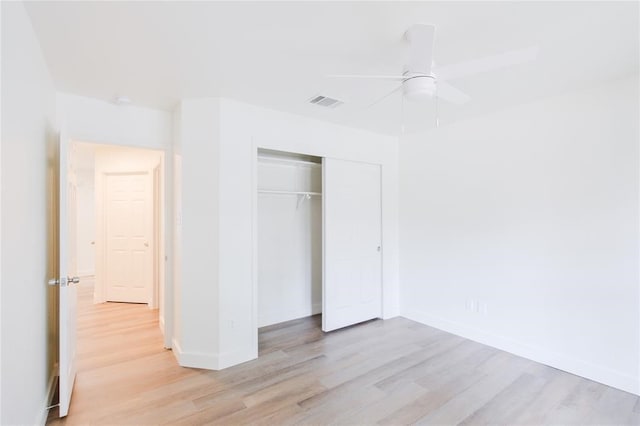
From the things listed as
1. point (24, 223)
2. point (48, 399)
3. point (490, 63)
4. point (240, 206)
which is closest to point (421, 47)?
point (490, 63)

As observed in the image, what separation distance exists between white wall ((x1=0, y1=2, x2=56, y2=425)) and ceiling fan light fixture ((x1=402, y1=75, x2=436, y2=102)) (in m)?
2.03

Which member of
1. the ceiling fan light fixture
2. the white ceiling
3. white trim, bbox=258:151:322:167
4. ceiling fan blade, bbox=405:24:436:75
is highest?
the white ceiling

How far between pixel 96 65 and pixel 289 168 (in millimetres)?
2286

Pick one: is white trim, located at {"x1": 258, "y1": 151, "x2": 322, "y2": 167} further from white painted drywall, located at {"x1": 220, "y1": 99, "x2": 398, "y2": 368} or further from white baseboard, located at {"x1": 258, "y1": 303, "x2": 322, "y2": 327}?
white baseboard, located at {"x1": 258, "y1": 303, "x2": 322, "y2": 327}

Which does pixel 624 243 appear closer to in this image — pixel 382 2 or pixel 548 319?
pixel 548 319

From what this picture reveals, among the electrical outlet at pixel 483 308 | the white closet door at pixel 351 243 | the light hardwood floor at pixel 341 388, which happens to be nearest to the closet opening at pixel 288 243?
the white closet door at pixel 351 243

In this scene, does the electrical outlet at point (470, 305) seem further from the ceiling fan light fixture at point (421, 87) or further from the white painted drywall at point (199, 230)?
the white painted drywall at point (199, 230)

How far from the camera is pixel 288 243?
4.19 metres

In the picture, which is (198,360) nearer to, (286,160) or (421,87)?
(286,160)

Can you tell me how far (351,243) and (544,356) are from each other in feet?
7.21

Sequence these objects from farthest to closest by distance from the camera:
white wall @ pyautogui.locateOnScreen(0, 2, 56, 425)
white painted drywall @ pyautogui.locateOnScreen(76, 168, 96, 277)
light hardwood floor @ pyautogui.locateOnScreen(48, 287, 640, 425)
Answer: white painted drywall @ pyautogui.locateOnScreen(76, 168, 96, 277) < light hardwood floor @ pyautogui.locateOnScreen(48, 287, 640, 425) < white wall @ pyautogui.locateOnScreen(0, 2, 56, 425)

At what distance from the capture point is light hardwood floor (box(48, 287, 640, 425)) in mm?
Answer: 2174

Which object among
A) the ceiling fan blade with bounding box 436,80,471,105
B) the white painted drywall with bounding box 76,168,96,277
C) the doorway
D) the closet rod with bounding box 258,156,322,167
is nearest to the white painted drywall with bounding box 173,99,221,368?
the closet rod with bounding box 258,156,322,167

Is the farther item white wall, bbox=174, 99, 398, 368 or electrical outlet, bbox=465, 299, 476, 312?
electrical outlet, bbox=465, 299, 476, 312
